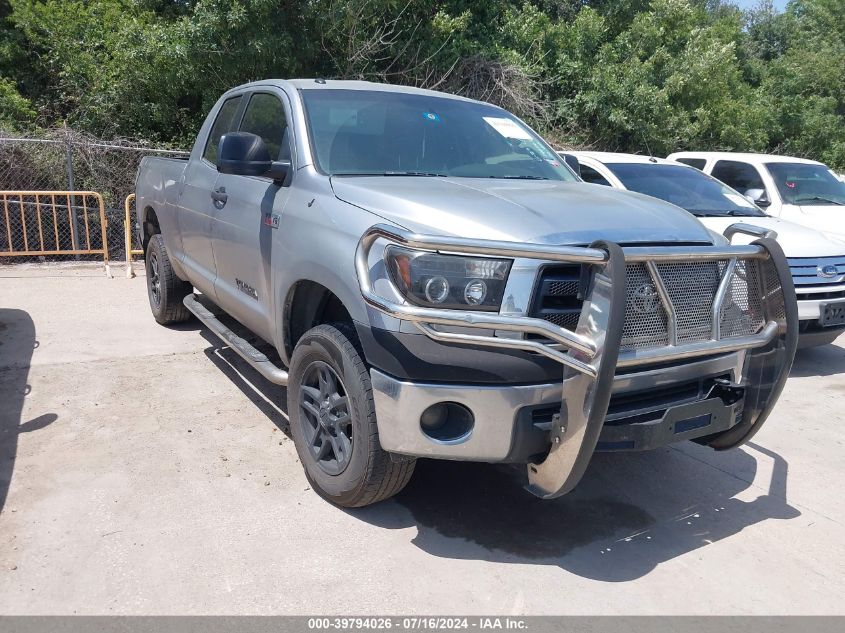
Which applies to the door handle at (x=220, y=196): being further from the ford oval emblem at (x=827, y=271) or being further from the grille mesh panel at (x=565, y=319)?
the ford oval emblem at (x=827, y=271)

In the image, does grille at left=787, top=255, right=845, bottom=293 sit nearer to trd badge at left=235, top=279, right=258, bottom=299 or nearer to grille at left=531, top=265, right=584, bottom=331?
grille at left=531, top=265, right=584, bottom=331

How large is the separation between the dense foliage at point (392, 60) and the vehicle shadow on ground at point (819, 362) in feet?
25.5

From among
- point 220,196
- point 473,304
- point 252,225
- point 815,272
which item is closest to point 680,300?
point 473,304

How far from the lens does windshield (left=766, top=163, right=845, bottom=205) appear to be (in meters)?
8.91

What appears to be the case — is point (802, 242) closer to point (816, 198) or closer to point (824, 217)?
point (824, 217)

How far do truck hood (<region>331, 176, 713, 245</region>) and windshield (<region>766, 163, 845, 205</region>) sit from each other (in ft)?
20.3

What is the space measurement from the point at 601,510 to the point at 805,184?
23.5 feet

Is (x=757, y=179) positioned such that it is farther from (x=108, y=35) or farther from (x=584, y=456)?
(x=108, y=35)

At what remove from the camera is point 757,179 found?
912cm

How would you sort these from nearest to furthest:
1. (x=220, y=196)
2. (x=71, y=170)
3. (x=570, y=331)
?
1. (x=570, y=331)
2. (x=220, y=196)
3. (x=71, y=170)

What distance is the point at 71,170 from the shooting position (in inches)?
407

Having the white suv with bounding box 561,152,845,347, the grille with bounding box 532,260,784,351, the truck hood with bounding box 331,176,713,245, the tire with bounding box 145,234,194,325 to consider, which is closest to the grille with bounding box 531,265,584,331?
the grille with bounding box 532,260,784,351

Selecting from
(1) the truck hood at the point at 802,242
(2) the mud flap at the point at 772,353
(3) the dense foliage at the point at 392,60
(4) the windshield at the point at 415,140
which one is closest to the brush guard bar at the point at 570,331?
(2) the mud flap at the point at 772,353

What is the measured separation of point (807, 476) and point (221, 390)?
154 inches
